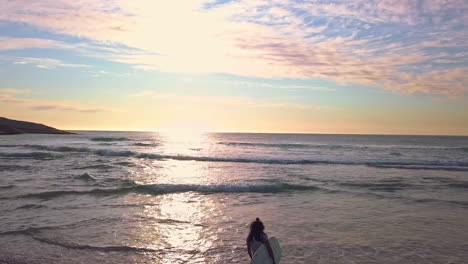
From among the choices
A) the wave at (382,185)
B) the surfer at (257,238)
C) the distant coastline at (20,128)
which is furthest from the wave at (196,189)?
the distant coastline at (20,128)

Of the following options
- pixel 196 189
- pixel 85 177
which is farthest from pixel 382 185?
pixel 85 177

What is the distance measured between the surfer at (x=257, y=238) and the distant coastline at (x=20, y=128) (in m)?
103

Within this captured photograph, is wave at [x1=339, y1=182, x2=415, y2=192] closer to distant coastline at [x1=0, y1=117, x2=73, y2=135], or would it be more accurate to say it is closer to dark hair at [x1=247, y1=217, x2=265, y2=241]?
dark hair at [x1=247, y1=217, x2=265, y2=241]

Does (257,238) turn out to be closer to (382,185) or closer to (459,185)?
(382,185)

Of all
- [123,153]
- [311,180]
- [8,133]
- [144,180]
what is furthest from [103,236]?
[8,133]

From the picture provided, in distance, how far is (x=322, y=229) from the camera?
37.4ft

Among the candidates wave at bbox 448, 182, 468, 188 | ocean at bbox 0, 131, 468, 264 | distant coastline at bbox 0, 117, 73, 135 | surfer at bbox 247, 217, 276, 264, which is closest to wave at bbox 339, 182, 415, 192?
ocean at bbox 0, 131, 468, 264

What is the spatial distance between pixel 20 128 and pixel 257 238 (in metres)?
114

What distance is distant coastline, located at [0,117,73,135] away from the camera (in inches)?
3724

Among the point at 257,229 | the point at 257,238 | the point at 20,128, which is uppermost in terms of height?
the point at 20,128

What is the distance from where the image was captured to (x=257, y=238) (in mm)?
6820

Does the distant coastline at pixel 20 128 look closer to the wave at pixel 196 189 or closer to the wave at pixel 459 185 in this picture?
the wave at pixel 196 189

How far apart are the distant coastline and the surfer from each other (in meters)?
103

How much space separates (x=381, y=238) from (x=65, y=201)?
11970 millimetres
